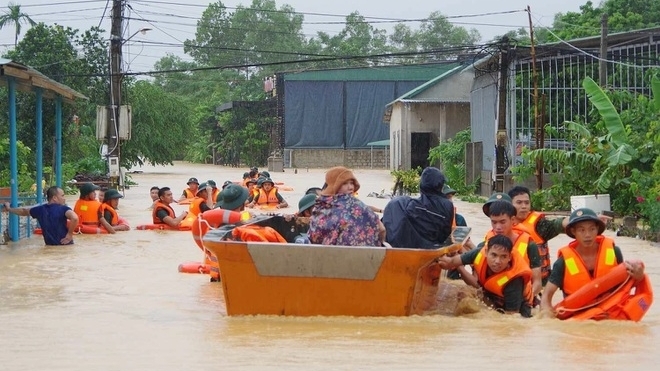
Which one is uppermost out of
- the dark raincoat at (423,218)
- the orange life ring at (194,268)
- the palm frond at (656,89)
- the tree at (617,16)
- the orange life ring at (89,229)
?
the tree at (617,16)

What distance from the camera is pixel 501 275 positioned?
31.3 ft

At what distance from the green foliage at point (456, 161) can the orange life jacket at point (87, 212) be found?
1600 centimetres

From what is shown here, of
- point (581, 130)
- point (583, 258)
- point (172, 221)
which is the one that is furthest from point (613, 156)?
point (583, 258)

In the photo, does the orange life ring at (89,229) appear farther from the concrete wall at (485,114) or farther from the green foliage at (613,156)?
the concrete wall at (485,114)

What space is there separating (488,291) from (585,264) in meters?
0.95

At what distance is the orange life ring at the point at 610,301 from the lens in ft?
29.8

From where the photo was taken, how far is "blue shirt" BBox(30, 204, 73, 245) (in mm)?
16609

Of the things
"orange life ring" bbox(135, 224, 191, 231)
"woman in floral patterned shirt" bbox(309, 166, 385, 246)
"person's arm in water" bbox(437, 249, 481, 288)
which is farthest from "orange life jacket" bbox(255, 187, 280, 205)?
"woman in floral patterned shirt" bbox(309, 166, 385, 246)

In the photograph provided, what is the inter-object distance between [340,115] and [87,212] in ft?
158

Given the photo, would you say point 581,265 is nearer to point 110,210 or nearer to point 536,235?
point 536,235

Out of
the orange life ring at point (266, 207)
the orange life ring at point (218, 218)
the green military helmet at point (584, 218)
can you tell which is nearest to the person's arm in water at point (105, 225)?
the orange life ring at point (266, 207)

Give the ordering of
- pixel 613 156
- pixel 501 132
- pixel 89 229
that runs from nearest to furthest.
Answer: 1. pixel 89 229
2. pixel 613 156
3. pixel 501 132

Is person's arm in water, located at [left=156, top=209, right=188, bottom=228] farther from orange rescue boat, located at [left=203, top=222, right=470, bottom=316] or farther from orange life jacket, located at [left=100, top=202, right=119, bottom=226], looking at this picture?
orange rescue boat, located at [left=203, top=222, right=470, bottom=316]

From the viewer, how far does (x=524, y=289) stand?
9.59m
